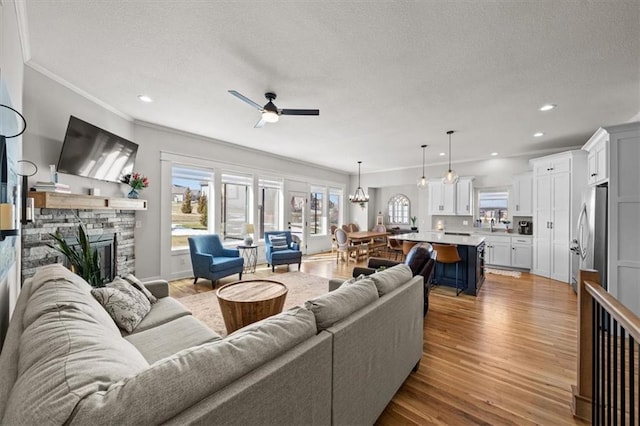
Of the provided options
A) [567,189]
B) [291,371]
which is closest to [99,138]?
[291,371]

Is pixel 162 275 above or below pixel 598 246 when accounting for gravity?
below

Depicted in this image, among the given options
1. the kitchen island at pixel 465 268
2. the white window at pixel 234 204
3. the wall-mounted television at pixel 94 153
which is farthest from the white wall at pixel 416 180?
the wall-mounted television at pixel 94 153

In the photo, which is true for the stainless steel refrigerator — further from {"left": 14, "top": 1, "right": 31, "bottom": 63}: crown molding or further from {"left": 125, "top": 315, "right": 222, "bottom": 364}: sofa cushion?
{"left": 14, "top": 1, "right": 31, "bottom": 63}: crown molding

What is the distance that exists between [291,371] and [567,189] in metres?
6.24

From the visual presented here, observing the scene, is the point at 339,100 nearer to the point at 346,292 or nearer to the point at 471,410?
the point at 346,292

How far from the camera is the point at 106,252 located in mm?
3633

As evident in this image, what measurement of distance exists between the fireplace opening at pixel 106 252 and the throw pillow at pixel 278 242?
274cm

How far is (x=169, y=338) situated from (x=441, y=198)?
7195 mm

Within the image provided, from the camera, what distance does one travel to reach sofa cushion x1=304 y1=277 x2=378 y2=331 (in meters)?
1.31

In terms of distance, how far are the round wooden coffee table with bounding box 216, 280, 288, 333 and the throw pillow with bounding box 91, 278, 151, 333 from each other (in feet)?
2.15

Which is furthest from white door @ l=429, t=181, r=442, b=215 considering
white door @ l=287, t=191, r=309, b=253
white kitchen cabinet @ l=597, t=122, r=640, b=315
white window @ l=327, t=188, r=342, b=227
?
white kitchen cabinet @ l=597, t=122, r=640, b=315

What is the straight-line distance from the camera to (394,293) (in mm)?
1865

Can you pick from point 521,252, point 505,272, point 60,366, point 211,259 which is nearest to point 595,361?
point 60,366

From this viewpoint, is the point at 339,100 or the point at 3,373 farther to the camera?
the point at 339,100
